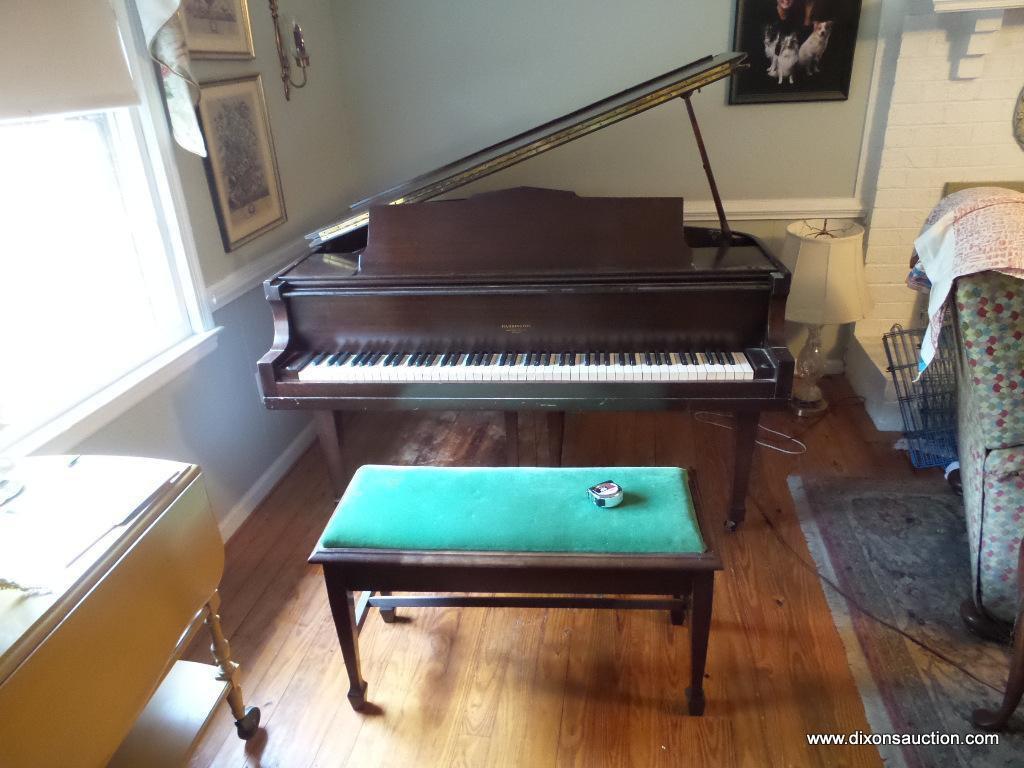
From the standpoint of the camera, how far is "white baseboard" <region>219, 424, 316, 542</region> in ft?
8.00

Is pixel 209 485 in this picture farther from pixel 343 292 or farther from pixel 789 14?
pixel 789 14

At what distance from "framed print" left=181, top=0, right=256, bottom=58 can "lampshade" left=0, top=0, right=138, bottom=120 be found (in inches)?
14.6

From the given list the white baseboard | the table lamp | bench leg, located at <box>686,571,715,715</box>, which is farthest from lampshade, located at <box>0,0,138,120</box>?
the table lamp

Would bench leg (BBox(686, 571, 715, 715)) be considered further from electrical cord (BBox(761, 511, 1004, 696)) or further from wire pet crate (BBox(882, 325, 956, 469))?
wire pet crate (BBox(882, 325, 956, 469))

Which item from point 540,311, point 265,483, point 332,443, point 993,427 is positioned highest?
point 540,311

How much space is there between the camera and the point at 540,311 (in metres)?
2.12

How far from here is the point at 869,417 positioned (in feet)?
9.75

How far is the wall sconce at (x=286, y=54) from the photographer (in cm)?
263

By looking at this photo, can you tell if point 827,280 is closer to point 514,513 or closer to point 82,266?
point 514,513

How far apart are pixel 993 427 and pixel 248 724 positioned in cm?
202

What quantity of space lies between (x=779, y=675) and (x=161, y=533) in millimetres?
1565

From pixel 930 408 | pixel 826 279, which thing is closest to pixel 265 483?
pixel 826 279

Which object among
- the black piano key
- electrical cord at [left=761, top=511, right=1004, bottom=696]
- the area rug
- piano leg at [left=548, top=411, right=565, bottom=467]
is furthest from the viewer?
piano leg at [left=548, top=411, right=565, bottom=467]

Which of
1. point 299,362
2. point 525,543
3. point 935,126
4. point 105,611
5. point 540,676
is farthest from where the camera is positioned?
point 935,126
